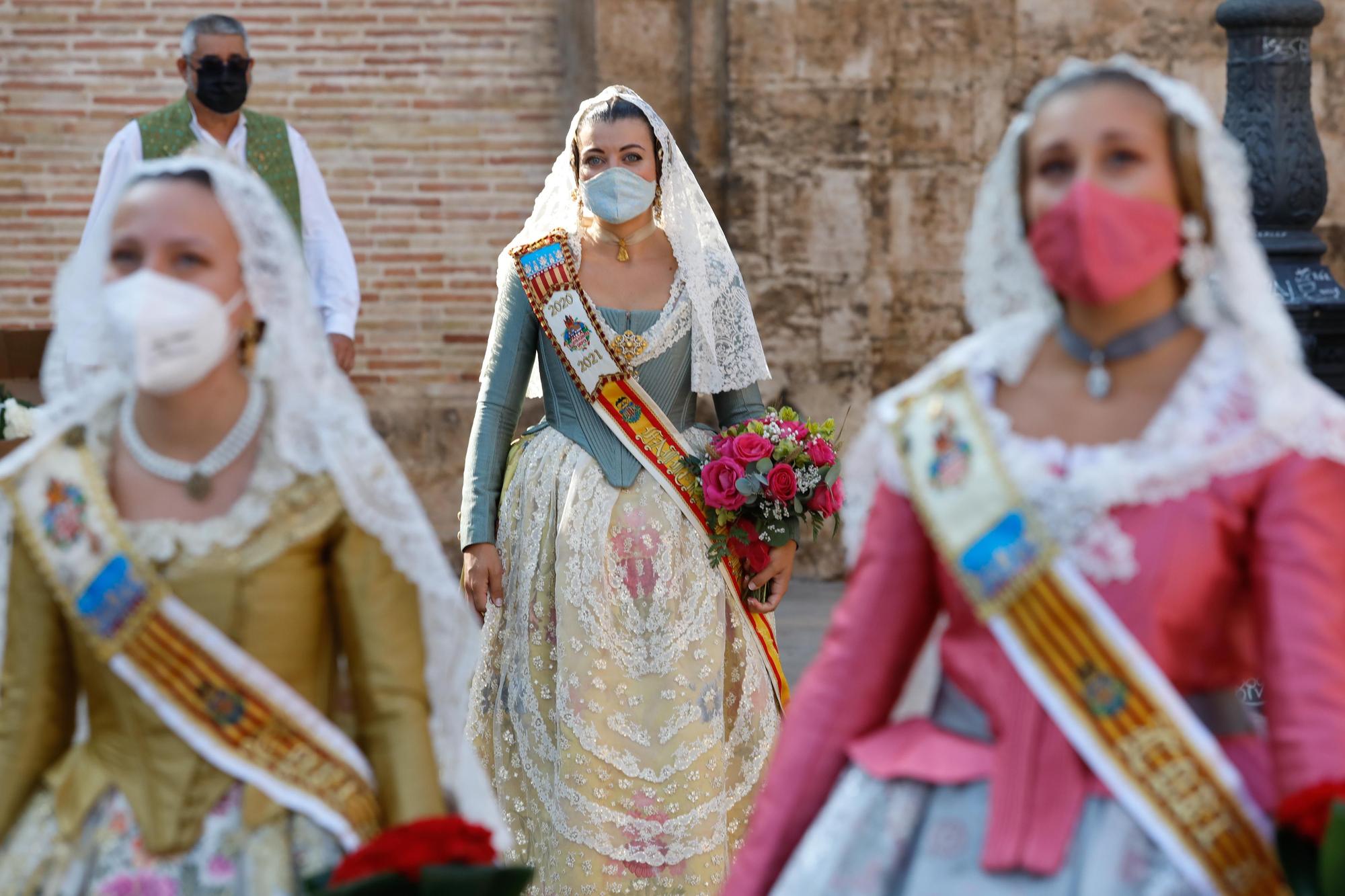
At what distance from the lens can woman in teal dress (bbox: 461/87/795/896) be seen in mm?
5105

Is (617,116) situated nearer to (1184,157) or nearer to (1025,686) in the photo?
(1184,157)

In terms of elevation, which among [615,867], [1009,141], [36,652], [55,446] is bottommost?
[615,867]

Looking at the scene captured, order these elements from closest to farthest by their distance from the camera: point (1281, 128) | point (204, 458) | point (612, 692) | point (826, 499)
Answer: point (204, 458), point (612, 692), point (826, 499), point (1281, 128)

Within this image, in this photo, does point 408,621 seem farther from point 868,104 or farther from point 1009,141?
point 868,104

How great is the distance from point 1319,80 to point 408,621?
7852 millimetres

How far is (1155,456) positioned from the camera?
251 centimetres

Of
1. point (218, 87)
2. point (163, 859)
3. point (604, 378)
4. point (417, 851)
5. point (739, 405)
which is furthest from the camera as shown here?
point (218, 87)

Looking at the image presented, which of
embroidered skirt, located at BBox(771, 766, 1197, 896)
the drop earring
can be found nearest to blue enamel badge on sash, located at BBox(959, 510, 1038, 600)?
embroidered skirt, located at BBox(771, 766, 1197, 896)

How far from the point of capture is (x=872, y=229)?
9469 mm

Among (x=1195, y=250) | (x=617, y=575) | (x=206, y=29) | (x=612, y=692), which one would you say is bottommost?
(x=612, y=692)

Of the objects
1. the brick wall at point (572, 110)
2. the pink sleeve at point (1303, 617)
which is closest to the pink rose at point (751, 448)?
the pink sleeve at point (1303, 617)

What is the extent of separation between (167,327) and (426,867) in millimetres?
841

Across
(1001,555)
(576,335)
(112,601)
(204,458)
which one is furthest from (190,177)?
(576,335)

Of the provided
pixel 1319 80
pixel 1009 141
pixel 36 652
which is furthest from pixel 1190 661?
pixel 1319 80
